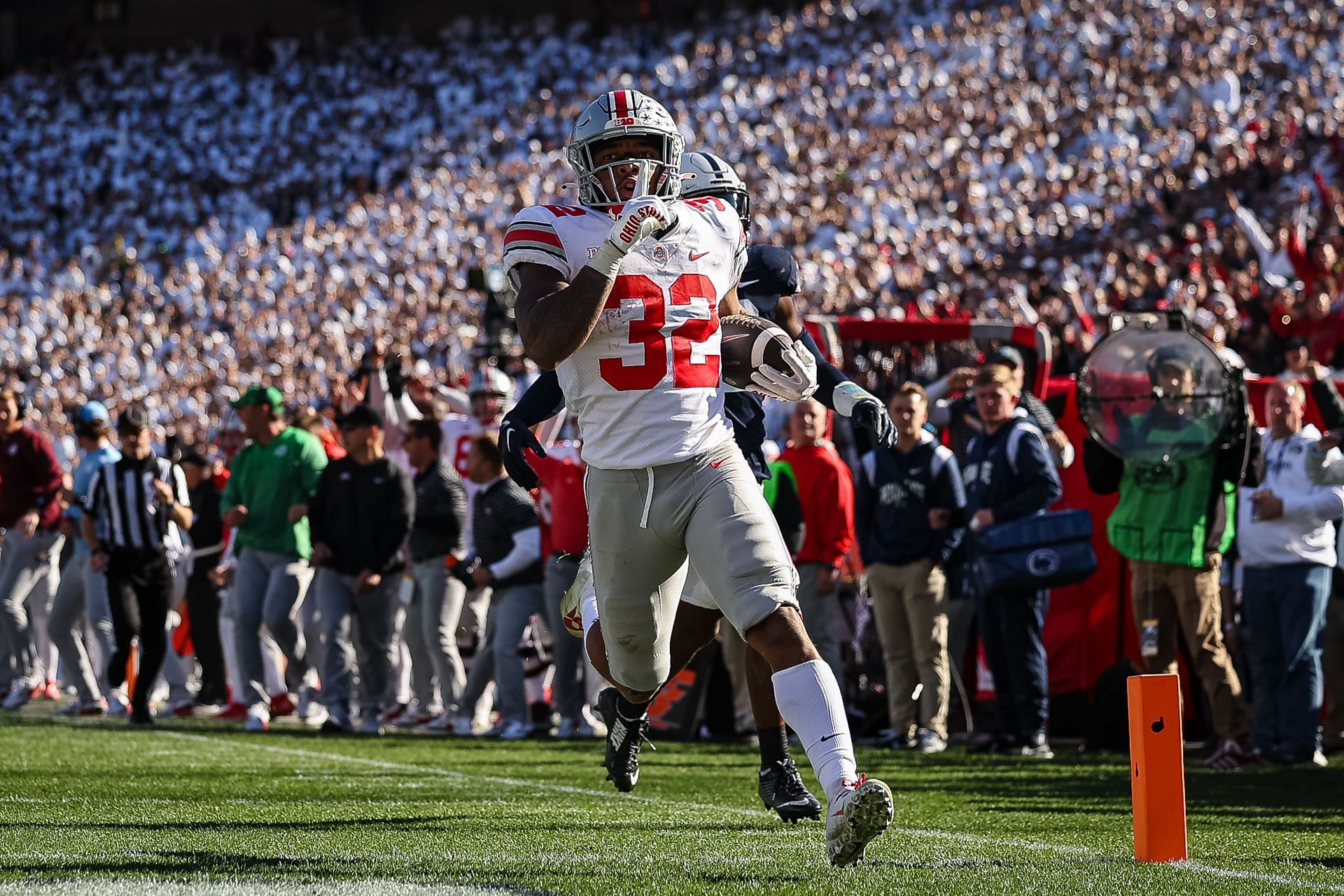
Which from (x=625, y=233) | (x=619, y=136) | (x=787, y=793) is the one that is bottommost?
(x=787, y=793)

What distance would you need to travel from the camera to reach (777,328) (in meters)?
5.13

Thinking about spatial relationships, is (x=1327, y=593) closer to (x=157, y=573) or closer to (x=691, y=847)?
(x=691, y=847)

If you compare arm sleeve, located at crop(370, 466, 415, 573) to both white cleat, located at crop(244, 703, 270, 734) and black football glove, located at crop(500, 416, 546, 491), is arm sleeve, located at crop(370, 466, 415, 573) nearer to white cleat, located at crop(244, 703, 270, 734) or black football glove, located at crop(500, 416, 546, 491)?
white cleat, located at crop(244, 703, 270, 734)

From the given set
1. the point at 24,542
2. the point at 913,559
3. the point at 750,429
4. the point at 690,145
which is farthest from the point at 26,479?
the point at 690,145

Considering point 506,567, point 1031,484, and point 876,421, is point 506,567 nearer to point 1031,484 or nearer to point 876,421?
point 1031,484

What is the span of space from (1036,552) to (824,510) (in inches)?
47.6

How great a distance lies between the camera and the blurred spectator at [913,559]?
371 inches

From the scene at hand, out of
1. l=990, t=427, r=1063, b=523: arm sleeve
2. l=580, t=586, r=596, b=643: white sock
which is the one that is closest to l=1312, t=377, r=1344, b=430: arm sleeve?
l=990, t=427, r=1063, b=523: arm sleeve

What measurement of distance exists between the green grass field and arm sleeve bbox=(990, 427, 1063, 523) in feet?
3.78

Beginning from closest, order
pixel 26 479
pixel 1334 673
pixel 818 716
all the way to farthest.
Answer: pixel 818 716, pixel 1334 673, pixel 26 479

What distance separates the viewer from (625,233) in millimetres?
4516

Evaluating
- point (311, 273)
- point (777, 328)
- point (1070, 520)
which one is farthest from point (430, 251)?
point (777, 328)

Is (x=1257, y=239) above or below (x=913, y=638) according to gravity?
above

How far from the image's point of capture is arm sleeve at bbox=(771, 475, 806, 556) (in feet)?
30.8
